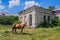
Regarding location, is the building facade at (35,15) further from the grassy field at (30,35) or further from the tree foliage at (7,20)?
the grassy field at (30,35)

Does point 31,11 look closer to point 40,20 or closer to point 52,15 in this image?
point 40,20

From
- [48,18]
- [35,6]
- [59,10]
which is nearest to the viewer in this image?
[35,6]

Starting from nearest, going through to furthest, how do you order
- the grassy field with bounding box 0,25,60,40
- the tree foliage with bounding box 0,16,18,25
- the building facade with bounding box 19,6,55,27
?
the grassy field with bounding box 0,25,60,40 < the building facade with bounding box 19,6,55,27 < the tree foliage with bounding box 0,16,18,25

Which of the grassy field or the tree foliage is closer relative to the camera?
the grassy field

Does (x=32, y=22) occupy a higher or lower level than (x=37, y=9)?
lower

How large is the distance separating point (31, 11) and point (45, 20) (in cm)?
305

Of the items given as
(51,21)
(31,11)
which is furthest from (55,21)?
(31,11)

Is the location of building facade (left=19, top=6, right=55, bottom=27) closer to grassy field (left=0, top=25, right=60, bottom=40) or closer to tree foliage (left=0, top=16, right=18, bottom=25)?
tree foliage (left=0, top=16, right=18, bottom=25)

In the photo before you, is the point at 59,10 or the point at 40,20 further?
the point at 59,10

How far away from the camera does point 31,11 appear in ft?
97.9

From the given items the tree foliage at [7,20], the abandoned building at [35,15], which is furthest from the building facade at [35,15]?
the tree foliage at [7,20]

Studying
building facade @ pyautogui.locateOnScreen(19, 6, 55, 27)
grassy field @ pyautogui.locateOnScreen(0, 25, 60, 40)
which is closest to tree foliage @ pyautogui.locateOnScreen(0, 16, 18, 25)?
building facade @ pyautogui.locateOnScreen(19, 6, 55, 27)

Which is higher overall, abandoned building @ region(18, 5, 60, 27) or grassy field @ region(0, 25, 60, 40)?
abandoned building @ region(18, 5, 60, 27)

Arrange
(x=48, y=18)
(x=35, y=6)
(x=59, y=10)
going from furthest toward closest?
1. (x=59, y=10)
2. (x=48, y=18)
3. (x=35, y=6)
